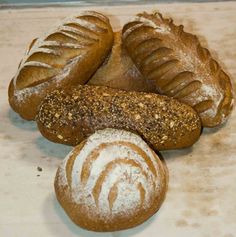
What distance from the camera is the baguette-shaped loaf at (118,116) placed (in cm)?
138

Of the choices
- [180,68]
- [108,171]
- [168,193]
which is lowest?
[168,193]

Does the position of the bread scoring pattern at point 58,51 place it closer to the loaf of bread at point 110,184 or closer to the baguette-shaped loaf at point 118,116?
the baguette-shaped loaf at point 118,116

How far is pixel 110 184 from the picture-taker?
122 centimetres

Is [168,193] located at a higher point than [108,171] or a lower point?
lower

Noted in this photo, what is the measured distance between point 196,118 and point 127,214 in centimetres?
31

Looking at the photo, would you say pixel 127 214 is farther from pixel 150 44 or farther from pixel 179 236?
pixel 150 44

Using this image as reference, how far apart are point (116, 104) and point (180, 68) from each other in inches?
7.5

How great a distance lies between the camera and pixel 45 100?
4.69ft

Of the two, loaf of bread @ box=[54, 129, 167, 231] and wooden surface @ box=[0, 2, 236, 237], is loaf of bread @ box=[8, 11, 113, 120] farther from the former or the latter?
loaf of bread @ box=[54, 129, 167, 231]

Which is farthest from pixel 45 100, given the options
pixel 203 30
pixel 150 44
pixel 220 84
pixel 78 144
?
pixel 203 30

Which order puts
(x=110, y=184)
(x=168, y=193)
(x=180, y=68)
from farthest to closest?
1. (x=180, y=68)
2. (x=168, y=193)
3. (x=110, y=184)

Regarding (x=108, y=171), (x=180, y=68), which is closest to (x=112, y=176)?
(x=108, y=171)

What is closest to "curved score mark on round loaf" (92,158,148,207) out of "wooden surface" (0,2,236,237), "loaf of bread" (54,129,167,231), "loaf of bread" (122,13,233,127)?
"loaf of bread" (54,129,167,231)

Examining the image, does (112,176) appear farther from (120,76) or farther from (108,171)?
(120,76)
